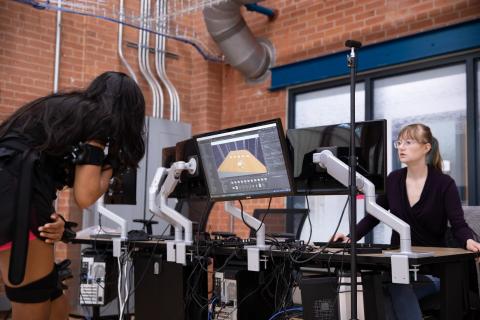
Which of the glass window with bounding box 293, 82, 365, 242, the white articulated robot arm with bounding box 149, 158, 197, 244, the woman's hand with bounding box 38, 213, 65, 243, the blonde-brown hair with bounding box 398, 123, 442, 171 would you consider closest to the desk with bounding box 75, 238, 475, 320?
the blonde-brown hair with bounding box 398, 123, 442, 171

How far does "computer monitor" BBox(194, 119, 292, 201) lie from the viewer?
2.53 metres

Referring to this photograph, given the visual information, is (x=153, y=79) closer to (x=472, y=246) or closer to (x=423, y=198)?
(x=423, y=198)

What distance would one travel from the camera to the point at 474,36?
170 inches

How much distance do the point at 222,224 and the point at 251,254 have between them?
3644 mm

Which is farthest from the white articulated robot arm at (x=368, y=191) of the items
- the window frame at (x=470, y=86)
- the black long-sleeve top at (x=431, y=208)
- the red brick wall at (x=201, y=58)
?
the red brick wall at (x=201, y=58)

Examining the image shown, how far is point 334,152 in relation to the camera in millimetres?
2543

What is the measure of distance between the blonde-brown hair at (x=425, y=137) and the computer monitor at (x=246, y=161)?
2.71 feet

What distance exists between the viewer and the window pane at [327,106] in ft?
17.2

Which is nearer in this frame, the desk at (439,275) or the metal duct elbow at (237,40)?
the desk at (439,275)

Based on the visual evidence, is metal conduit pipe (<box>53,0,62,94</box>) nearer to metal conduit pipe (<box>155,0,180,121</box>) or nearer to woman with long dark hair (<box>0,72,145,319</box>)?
metal conduit pipe (<box>155,0,180,121</box>)

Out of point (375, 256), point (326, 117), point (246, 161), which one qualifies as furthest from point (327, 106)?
point (375, 256)

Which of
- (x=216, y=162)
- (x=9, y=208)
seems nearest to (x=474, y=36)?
(x=216, y=162)

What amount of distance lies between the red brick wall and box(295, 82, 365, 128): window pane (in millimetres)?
208

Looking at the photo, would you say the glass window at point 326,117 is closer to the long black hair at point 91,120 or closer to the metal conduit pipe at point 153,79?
the metal conduit pipe at point 153,79
